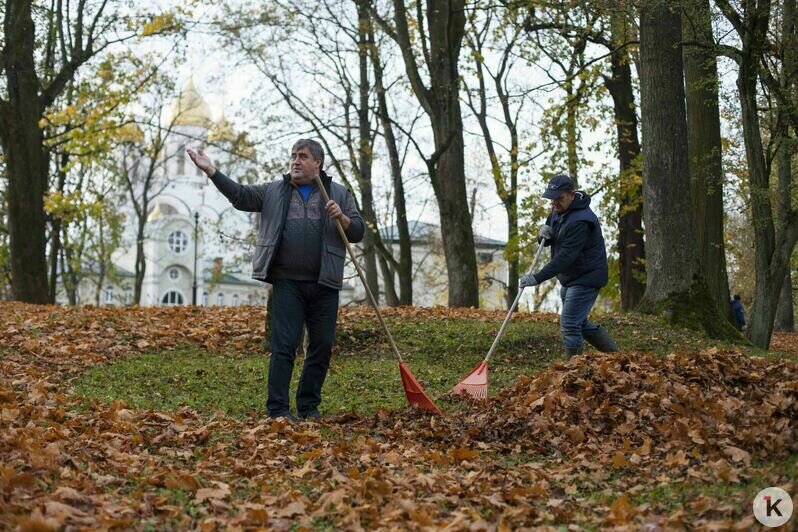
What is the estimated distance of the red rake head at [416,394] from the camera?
26.6ft

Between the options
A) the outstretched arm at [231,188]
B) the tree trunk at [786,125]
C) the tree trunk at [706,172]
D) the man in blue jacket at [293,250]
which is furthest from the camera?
the tree trunk at [706,172]

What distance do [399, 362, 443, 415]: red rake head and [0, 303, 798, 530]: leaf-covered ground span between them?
141 millimetres

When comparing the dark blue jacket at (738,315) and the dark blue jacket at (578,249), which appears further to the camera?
the dark blue jacket at (738,315)

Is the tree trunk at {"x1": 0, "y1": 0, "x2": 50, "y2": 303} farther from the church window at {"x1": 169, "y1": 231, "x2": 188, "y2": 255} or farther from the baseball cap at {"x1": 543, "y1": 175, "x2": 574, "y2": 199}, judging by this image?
the church window at {"x1": 169, "y1": 231, "x2": 188, "y2": 255}

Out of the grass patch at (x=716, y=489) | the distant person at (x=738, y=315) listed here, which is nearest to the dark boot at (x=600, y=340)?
the grass patch at (x=716, y=489)

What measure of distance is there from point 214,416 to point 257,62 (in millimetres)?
23660

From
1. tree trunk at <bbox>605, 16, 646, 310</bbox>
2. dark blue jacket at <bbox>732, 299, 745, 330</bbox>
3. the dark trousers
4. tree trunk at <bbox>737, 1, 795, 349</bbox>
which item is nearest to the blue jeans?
the dark trousers

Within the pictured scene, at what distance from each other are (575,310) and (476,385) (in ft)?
4.01

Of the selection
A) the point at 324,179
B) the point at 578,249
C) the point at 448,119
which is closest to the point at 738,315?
the point at 448,119

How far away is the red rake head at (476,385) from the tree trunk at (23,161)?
13.4 m

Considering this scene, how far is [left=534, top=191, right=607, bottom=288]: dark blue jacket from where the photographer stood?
8.95 m

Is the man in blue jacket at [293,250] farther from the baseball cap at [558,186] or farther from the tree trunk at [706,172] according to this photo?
the tree trunk at [706,172]

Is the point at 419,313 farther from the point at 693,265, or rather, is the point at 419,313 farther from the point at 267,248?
the point at 267,248

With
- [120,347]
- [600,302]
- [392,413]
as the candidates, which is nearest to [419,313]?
[120,347]
